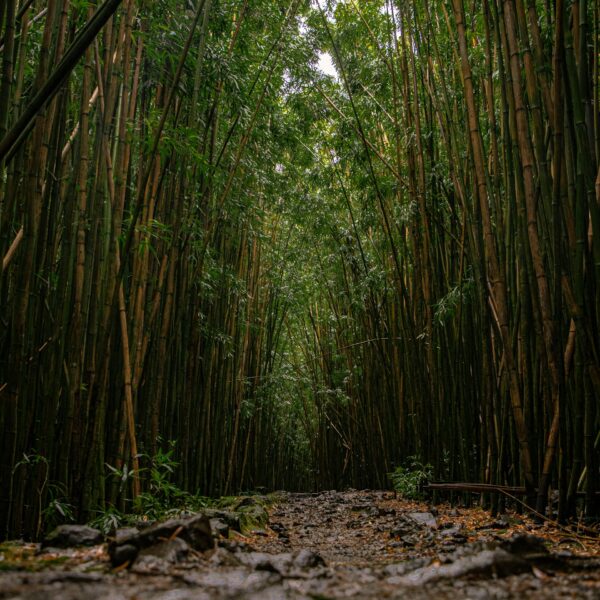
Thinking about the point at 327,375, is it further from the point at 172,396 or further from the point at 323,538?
the point at 323,538

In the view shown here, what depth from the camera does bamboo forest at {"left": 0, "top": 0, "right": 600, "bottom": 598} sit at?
5.96ft

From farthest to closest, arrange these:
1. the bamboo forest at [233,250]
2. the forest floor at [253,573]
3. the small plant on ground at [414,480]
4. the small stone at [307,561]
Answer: the small plant on ground at [414,480] < the bamboo forest at [233,250] < the small stone at [307,561] < the forest floor at [253,573]

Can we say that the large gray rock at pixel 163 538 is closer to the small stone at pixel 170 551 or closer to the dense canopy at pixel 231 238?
the small stone at pixel 170 551

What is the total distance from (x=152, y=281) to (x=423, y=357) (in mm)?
1865

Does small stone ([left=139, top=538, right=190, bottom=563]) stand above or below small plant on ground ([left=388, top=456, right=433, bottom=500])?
above

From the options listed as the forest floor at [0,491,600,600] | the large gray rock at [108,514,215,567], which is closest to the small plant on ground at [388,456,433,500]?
the forest floor at [0,491,600,600]

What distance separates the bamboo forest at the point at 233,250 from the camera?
1815 mm

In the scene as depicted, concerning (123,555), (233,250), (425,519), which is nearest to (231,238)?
(233,250)

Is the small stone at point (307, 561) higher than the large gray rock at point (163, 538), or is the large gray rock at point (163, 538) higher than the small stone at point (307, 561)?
the large gray rock at point (163, 538)

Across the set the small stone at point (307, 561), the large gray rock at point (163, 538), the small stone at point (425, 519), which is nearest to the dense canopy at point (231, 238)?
the small stone at point (425, 519)

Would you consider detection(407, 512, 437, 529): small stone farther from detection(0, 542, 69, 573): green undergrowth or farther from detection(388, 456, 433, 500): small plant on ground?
detection(0, 542, 69, 573): green undergrowth

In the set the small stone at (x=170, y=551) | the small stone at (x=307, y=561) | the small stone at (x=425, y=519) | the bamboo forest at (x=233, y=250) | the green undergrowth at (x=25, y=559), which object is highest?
the bamboo forest at (x=233, y=250)

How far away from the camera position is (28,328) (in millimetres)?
2117

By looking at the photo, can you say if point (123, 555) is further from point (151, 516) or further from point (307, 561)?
point (151, 516)
